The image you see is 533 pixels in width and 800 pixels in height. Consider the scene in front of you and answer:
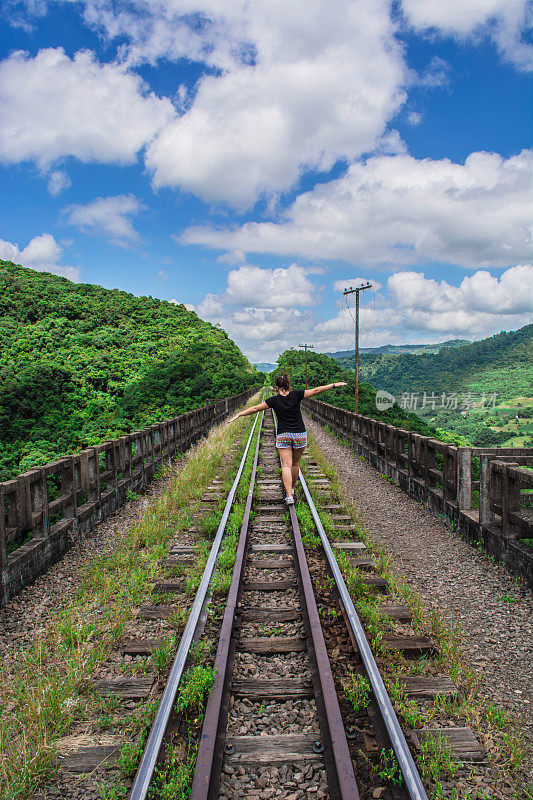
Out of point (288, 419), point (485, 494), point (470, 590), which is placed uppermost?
point (288, 419)

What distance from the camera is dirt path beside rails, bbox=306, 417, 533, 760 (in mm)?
3428

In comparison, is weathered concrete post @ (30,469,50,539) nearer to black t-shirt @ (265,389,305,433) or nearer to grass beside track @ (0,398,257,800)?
grass beside track @ (0,398,257,800)

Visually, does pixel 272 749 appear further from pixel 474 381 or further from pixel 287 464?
pixel 474 381

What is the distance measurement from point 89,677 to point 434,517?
609 cm

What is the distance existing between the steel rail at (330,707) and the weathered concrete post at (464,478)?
3.57m

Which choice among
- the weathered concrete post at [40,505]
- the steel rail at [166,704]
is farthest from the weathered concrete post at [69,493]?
the steel rail at [166,704]

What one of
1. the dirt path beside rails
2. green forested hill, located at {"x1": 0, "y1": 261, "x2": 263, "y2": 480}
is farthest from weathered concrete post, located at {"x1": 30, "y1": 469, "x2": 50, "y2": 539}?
green forested hill, located at {"x1": 0, "y1": 261, "x2": 263, "y2": 480}

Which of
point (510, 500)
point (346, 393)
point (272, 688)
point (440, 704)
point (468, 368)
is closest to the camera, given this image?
point (440, 704)

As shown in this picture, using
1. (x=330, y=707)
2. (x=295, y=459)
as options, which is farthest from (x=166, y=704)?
(x=295, y=459)

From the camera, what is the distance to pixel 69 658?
3.58 m

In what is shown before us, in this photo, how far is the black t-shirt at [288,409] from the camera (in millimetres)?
6738

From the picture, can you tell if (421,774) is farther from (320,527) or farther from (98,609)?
(320,527)

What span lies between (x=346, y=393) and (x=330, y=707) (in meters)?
41.9

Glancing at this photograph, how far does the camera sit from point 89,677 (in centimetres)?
334
